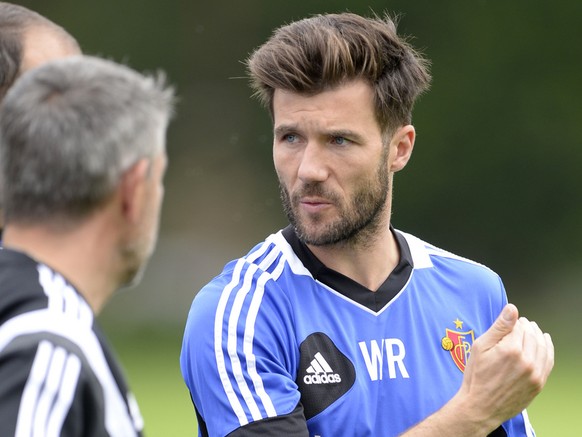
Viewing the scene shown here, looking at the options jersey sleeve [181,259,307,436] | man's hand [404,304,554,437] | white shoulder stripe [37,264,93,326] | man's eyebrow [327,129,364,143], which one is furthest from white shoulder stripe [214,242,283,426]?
white shoulder stripe [37,264,93,326]

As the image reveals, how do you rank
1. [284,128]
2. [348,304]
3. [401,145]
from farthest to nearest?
[401,145]
[284,128]
[348,304]

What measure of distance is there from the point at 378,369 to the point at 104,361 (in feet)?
4.82

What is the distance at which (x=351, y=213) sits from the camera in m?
3.93

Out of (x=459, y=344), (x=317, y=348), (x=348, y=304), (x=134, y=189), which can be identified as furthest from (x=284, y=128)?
(x=134, y=189)

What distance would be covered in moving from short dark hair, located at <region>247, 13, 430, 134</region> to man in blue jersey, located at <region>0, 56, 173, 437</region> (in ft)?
4.92

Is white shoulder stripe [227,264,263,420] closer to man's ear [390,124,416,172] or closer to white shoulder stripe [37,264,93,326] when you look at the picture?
man's ear [390,124,416,172]

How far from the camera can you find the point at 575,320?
54.2ft

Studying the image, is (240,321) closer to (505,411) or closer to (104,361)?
(505,411)

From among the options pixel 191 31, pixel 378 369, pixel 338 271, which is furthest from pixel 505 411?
pixel 191 31

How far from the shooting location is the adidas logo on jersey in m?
3.57

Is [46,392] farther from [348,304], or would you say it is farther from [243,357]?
[348,304]

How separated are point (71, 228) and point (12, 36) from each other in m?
1.07

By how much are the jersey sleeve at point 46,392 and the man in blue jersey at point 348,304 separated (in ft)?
4.15

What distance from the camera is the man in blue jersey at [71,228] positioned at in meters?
2.24
